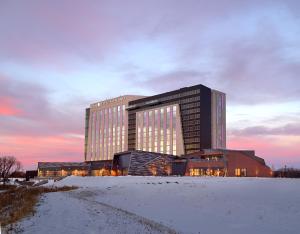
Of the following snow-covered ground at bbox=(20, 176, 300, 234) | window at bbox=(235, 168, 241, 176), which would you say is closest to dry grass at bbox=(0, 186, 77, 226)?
snow-covered ground at bbox=(20, 176, 300, 234)

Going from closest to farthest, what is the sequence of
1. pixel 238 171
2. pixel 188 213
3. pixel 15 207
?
pixel 15 207 < pixel 188 213 < pixel 238 171

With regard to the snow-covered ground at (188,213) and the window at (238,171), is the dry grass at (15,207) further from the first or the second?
the window at (238,171)

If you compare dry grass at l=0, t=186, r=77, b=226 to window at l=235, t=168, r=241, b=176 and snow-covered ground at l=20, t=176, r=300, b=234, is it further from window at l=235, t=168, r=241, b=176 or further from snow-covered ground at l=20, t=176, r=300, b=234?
window at l=235, t=168, r=241, b=176

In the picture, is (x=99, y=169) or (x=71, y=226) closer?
(x=71, y=226)

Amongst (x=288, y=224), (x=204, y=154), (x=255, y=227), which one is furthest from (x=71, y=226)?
(x=204, y=154)

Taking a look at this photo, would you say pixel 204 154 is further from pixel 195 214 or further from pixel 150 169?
pixel 195 214

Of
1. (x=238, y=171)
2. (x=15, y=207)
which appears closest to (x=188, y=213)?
(x=15, y=207)

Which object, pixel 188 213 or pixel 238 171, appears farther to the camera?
pixel 238 171

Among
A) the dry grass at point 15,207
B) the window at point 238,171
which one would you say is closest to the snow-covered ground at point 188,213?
the dry grass at point 15,207

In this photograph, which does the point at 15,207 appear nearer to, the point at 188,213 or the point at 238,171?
the point at 188,213

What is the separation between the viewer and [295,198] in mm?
38375

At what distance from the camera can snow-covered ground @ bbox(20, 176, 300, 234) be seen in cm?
2367

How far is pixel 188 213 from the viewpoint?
34.9 metres

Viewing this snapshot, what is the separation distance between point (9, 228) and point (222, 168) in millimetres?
132941
